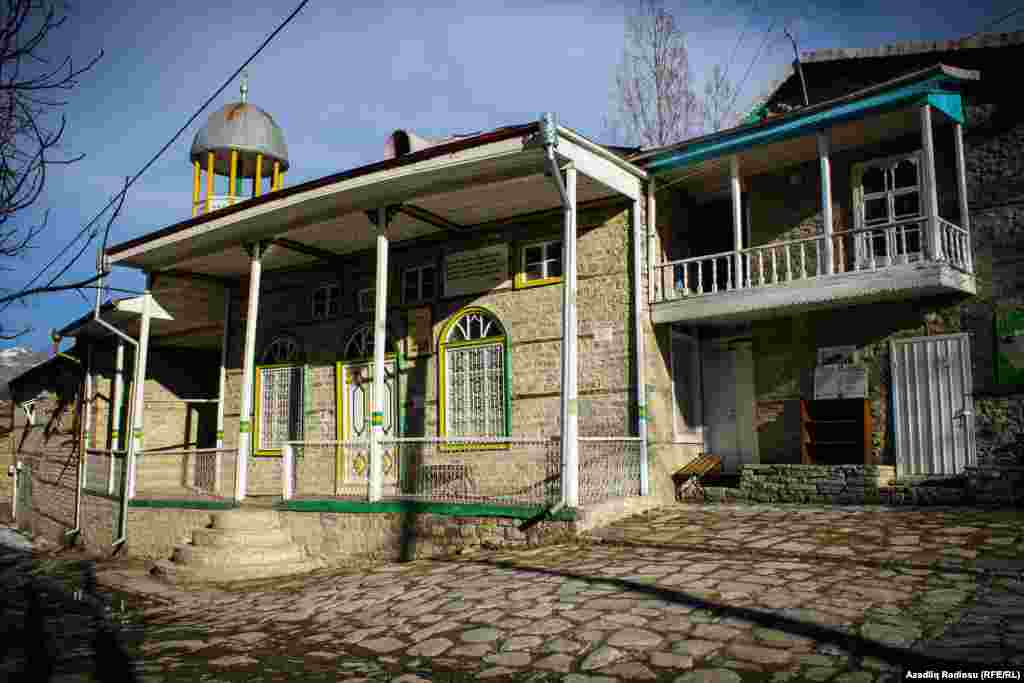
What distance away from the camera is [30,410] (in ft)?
70.7

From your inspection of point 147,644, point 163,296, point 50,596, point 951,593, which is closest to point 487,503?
point 147,644

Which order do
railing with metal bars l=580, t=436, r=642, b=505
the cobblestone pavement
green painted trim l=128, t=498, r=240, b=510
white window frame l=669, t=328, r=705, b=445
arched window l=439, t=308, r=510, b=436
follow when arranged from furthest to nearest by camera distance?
1. arched window l=439, t=308, r=510, b=436
2. green painted trim l=128, t=498, r=240, b=510
3. white window frame l=669, t=328, r=705, b=445
4. railing with metal bars l=580, t=436, r=642, b=505
5. the cobblestone pavement

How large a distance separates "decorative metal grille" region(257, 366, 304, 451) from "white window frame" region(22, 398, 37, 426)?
9938 mm

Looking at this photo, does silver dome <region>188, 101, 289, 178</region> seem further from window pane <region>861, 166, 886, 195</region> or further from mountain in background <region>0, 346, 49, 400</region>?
mountain in background <region>0, 346, 49, 400</region>

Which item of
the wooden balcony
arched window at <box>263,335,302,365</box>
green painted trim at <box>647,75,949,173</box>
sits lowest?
arched window at <box>263,335,302,365</box>

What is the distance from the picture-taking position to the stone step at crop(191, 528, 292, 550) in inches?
421

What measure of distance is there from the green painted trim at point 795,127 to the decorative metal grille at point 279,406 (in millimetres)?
7669

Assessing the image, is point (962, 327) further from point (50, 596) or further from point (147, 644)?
point (50, 596)

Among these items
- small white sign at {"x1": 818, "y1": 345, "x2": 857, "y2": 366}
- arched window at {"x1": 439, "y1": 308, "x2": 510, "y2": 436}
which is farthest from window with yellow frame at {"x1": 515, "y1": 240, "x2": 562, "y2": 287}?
small white sign at {"x1": 818, "y1": 345, "x2": 857, "y2": 366}

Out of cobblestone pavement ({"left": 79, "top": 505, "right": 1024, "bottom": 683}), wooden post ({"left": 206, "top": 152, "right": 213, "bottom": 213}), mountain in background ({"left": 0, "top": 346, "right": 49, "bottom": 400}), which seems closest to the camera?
cobblestone pavement ({"left": 79, "top": 505, "right": 1024, "bottom": 683})

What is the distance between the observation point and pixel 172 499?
1310 cm

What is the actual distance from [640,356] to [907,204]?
4.06 m

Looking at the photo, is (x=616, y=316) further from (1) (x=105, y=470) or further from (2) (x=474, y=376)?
(1) (x=105, y=470)

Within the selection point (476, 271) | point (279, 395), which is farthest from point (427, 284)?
point (279, 395)
